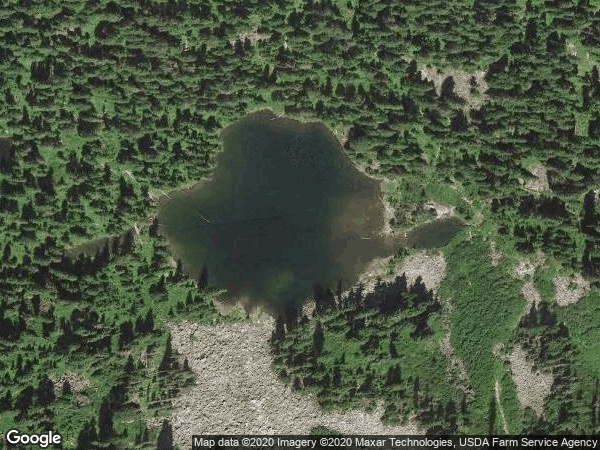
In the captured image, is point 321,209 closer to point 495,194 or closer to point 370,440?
point 495,194

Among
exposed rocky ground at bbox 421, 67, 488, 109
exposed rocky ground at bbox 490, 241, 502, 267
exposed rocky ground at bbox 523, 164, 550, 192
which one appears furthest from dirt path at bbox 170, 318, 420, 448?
exposed rocky ground at bbox 421, 67, 488, 109

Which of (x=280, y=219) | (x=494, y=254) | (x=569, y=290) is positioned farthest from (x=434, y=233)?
(x=280, y=219)

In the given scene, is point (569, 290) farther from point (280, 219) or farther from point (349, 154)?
point (280, 219)

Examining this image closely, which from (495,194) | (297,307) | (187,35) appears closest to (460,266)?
(495,194)

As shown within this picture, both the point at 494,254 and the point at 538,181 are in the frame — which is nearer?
the point at 494,254

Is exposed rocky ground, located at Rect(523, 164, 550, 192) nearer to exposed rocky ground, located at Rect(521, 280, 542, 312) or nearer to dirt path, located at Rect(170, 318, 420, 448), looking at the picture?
exposed rocky ground, located at Rect(521, 280, 542, 312)
